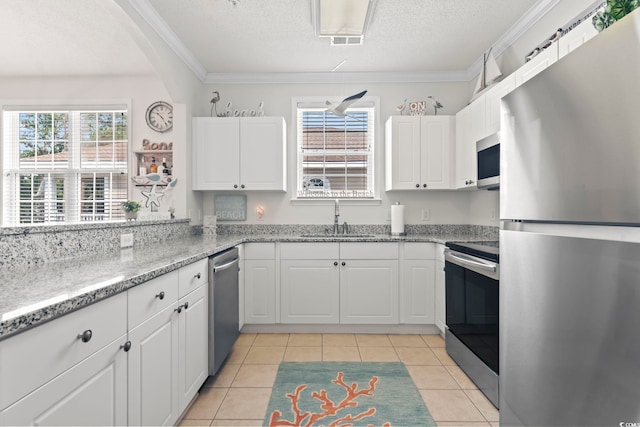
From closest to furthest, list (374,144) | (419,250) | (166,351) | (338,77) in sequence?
1. (166,351)
2. (419,250)
3. (338,77)
4. (374,144)

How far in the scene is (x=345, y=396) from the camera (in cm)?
203

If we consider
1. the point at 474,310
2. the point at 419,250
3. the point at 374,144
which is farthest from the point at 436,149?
the point at 474,310

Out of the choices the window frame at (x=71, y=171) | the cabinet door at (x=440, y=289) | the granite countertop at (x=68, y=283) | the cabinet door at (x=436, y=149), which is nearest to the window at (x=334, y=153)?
the cabinet door at (x=436, y=149)

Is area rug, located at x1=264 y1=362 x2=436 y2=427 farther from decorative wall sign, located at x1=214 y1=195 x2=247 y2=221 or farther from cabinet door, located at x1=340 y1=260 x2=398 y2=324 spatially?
decorative wall sign, located at x1=214 y1=195 x2=247 y2=221

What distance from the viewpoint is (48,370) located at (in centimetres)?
84

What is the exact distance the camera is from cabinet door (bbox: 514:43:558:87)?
1.87 meters

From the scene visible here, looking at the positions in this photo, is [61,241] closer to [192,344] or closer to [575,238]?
[192,344]

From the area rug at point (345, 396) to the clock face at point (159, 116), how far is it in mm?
2992

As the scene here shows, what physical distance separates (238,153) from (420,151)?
187cm

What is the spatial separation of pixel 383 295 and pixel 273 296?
104 cm

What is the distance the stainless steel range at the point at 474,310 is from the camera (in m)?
1.88

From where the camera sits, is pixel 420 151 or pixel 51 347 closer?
pixel 51 347

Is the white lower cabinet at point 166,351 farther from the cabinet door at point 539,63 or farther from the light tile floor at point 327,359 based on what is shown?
the cabinet door at point 539,63

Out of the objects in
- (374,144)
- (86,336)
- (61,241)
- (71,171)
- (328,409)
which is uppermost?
(374,144)
